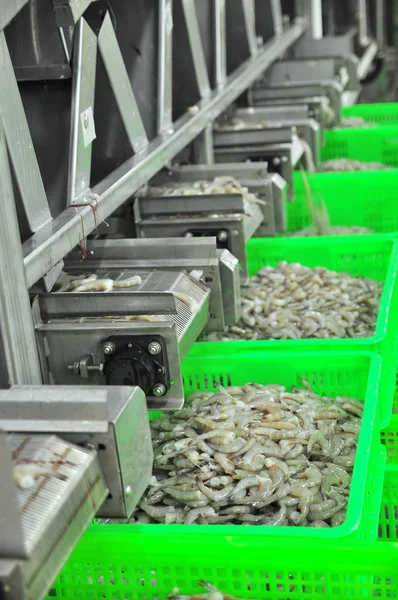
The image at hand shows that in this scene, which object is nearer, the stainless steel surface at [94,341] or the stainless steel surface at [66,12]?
the stainless steel surface at [94,341]

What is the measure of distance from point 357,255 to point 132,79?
1.37m

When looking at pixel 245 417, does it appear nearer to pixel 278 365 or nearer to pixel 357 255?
pixel 278 365

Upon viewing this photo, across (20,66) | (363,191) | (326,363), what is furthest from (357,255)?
(20,66)

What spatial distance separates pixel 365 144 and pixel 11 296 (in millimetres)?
4240

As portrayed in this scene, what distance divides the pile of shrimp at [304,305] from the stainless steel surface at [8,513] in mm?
2129

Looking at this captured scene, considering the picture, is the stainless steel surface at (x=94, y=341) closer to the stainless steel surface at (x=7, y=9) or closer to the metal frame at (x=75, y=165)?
the metal frame at (x=75, y=165)

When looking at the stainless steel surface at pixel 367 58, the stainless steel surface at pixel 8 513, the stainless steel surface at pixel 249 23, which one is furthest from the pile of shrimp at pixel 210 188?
the stainless steel surface at pixel 367 58

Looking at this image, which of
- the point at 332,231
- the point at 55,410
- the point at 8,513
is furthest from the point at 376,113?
the point at 8,513

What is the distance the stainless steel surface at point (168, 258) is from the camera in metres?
2.93

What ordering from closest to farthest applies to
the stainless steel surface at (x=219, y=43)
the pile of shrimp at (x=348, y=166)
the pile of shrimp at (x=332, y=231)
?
the pile of shrimp at (x=332, y=231) < the stainless steel surface at (x=219, y=43) < the pile of shrimp at (x=348, y=166)

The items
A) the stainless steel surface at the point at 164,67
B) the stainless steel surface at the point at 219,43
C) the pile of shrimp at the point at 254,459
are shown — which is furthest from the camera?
the stainless steel surface at the point at 219,43

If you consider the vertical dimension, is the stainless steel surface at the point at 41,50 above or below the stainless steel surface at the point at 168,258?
above

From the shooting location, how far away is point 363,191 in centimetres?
496

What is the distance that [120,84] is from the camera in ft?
10.7
